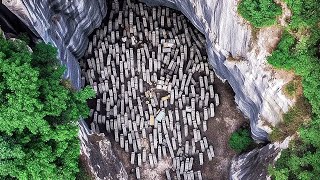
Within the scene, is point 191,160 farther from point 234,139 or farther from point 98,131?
point 98,131

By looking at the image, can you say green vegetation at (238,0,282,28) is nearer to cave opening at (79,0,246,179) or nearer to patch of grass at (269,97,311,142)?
patch of grass at (269,97,311,142)

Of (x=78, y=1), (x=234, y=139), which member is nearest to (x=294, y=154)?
(x=234, y=139)

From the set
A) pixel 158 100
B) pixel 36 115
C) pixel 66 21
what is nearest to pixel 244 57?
pixel 158 100

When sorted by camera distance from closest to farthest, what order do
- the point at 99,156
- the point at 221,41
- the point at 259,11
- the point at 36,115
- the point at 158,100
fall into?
the point at 36,115, the point at 259,11, the point at 221,41, the point at 99,156, the point at 158,100

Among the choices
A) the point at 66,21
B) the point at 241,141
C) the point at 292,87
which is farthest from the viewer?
the point at 241,141

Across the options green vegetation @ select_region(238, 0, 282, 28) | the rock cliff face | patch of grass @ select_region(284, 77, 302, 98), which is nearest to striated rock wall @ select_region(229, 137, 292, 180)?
the rock cliff face

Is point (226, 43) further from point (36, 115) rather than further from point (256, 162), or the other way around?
point (36, 115)
